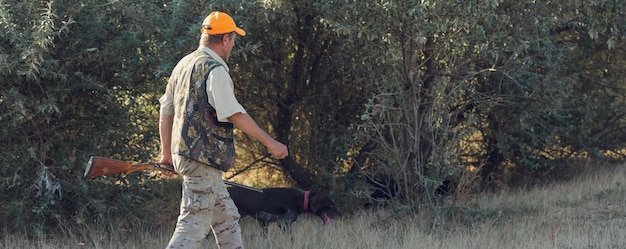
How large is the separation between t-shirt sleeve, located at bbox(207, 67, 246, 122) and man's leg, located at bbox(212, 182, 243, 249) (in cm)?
64

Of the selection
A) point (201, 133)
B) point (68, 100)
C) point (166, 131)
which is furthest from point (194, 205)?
point (68, 100)

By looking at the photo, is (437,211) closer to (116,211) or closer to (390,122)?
(390,122)

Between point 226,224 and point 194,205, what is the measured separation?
342 millimetres

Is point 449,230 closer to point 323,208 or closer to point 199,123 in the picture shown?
point 323,208

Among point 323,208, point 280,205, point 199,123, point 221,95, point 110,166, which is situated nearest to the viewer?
point 221,95

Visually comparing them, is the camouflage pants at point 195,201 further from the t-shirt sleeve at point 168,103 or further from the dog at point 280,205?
the dog at point 280,205

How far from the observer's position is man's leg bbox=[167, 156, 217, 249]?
4.78 metres

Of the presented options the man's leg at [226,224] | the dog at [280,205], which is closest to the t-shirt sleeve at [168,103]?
the man's leg at [226,224]

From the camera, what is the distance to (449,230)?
723cm

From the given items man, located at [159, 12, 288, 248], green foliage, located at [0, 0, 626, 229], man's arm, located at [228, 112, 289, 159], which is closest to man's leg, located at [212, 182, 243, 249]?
man, located at [159, 12, 288, 248]

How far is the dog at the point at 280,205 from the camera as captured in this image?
25.7 ft

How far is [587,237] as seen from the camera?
21.5ft

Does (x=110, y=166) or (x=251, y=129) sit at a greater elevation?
(x=251, y=129)

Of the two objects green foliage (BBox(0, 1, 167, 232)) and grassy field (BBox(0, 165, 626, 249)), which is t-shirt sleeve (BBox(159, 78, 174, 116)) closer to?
green foliage (BBox(0, 1, 167, 232))
